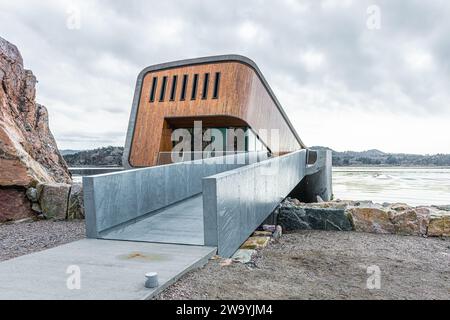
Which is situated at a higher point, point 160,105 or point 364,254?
point 160,105

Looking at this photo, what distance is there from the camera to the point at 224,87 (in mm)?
20703

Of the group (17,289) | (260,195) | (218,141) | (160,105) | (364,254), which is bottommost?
(364,254)

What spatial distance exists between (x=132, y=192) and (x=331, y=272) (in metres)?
4.31

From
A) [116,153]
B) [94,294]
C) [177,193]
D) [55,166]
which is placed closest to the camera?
[94,294]

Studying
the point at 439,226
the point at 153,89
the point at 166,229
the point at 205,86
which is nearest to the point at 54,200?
the point at 166,229

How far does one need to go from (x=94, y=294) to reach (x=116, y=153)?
53.9 meters

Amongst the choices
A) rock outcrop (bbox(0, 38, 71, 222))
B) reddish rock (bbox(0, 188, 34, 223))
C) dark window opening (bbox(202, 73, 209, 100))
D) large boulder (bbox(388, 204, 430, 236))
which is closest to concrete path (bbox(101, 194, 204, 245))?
reddish rock (bbox(0, 188, 34, 223))

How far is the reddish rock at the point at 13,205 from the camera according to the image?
8812mm

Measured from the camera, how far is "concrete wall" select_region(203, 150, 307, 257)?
16.3 feet

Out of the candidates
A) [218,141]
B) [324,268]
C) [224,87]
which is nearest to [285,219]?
[324,268]

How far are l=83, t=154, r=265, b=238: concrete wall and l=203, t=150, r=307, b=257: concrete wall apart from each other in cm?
215

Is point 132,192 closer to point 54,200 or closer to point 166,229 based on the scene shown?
point 166,229

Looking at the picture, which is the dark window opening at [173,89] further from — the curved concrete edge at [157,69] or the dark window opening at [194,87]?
the dark window opening at [194,87]

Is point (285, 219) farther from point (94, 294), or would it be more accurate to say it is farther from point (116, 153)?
point (116, 153)
